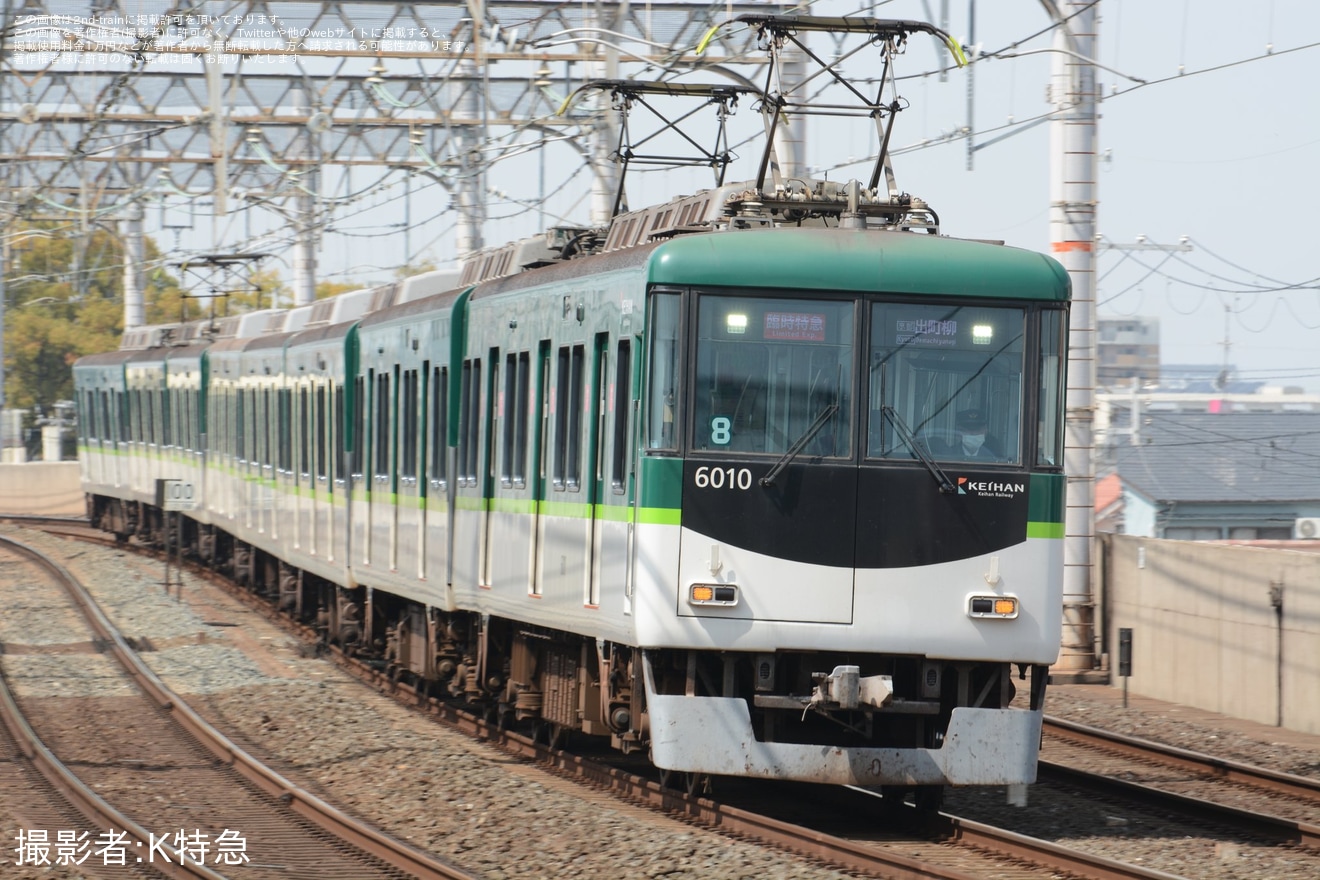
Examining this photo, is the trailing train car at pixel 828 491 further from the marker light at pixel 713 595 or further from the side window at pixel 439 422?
the side window at pixel 439 422

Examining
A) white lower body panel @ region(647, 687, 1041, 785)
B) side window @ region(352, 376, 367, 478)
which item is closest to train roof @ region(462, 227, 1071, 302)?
white lower body panel @ region(647, 687, 1041, 785)

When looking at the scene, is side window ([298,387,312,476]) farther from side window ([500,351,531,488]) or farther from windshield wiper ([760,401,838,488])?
windshield wiper ([760,401,838,488])

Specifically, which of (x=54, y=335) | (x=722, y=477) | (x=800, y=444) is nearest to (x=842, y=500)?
(x=800, y=444)

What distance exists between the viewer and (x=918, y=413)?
10016mm

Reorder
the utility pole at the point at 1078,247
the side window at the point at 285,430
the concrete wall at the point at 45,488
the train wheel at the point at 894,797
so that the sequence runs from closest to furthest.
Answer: the train wheel at the point at 894,797, the utility pole at the point at 1078,247, the side window at the point at 285,430, the concrete wall at the point at 45,488

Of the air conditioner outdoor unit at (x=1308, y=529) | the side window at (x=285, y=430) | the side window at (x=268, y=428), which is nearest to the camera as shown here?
the side window at (x=285, y=430)

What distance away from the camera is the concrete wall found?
4891cm

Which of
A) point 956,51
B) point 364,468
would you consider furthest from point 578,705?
point 364,468

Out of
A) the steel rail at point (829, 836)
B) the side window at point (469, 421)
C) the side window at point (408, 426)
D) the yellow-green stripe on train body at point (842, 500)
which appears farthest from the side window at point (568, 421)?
the side window at point (408, 426)

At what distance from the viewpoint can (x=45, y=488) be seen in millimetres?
49125

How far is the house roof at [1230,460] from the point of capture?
51.1 m

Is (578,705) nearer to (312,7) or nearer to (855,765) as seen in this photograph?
(855,765)

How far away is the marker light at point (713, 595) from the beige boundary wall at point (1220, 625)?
706cm

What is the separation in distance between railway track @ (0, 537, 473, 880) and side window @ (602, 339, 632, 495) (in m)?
2.16
